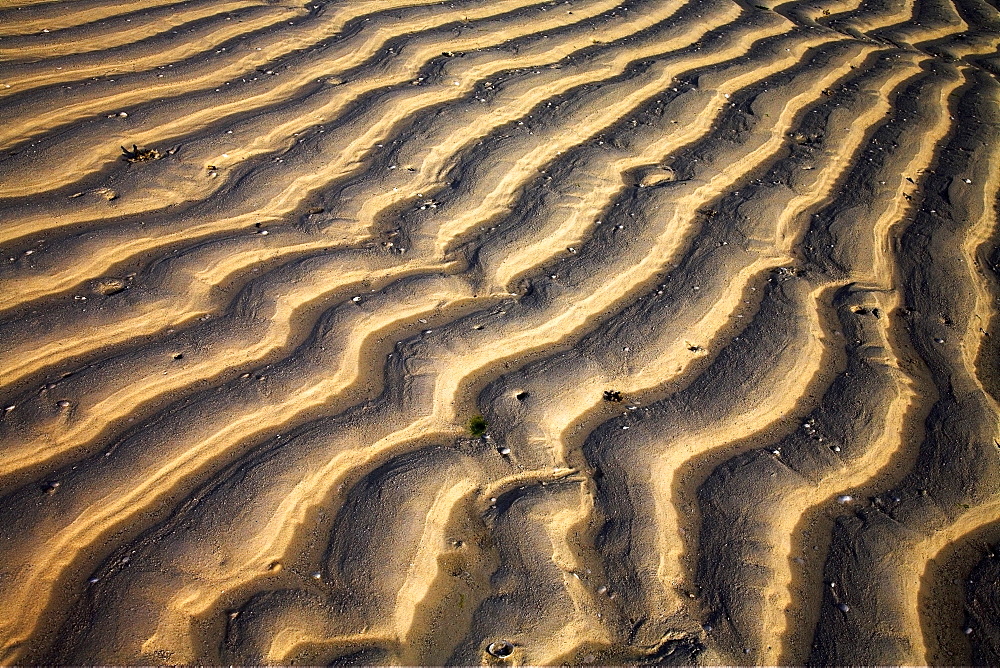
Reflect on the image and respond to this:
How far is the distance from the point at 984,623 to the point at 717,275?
1351mm

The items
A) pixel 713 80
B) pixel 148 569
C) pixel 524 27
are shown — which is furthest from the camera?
pixel 524 27

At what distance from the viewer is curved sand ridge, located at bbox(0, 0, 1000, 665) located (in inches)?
65.6

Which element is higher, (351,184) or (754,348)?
(351,184)

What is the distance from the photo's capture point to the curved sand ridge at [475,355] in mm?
1666

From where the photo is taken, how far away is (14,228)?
8.36ft

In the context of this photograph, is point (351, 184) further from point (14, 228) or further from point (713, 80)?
point (713, 80)

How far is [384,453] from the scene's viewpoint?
195 cm

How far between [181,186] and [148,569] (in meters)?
1.71

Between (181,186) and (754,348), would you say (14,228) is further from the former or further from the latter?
(754,348)

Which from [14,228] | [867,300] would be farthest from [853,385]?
[14,228]

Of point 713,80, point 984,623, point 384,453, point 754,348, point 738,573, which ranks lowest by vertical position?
point 984,623

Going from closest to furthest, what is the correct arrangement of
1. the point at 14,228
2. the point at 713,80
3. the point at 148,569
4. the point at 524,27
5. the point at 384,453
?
the point at 148,569 < the point at 384,453 < the point at 14,228 < the point at 713,80 < the point at 524,27

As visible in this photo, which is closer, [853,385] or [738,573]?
[738,573]

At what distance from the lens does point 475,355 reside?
2.25 meters
